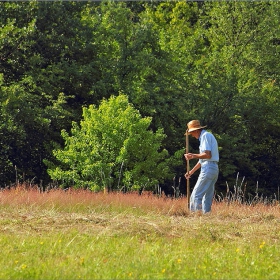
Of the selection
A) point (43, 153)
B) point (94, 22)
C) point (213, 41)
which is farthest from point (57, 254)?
point (213, 41)

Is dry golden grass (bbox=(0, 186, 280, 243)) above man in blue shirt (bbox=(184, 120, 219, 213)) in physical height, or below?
below

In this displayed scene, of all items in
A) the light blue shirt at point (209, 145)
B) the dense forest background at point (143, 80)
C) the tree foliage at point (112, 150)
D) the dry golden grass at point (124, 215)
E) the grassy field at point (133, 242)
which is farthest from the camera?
the dense forest background at point (143, 80)

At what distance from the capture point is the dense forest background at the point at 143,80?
96.6 ft

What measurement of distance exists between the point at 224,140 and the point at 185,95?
2.51 m

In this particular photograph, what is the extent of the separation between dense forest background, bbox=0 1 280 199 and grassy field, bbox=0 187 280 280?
14883 mm

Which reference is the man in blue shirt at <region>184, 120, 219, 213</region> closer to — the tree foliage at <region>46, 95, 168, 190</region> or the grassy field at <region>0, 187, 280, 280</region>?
the grassy field at <region>0, 187, 280, 280</region>

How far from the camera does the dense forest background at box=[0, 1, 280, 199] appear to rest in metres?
29.4

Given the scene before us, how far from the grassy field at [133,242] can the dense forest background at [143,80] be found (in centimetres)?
1488

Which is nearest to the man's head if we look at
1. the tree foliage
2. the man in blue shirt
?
the man in blue shirt

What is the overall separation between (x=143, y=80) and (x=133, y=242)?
22321 mm

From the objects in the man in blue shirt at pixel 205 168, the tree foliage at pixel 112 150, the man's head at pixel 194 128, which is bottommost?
the tree foliage at pixel 112 150

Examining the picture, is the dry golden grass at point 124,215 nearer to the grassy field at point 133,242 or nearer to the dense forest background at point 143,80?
the grassy field at point 133,242

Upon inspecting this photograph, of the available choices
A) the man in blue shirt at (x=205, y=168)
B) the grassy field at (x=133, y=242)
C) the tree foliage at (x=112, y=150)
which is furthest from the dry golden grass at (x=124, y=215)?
the tree foliage at (x=112, y=150)

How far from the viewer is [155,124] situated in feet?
104
